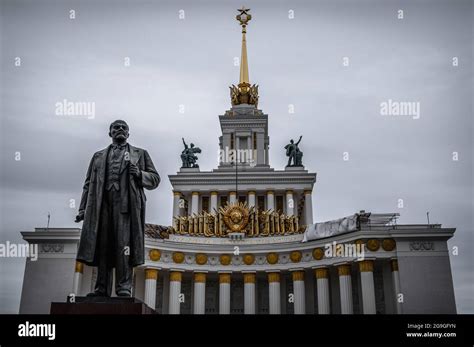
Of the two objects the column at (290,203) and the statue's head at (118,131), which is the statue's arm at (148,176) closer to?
the statue's head at (118,131)

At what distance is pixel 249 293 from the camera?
29109 mm

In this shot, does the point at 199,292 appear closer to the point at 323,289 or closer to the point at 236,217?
the point at 236,217

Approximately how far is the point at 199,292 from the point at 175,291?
1563 mm

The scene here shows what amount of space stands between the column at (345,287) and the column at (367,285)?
0.77m

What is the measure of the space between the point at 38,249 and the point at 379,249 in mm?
20112

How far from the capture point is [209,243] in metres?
30.4

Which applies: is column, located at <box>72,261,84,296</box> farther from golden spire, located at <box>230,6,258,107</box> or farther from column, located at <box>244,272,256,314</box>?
golden spire, located at <box>230,6,258,107</box>

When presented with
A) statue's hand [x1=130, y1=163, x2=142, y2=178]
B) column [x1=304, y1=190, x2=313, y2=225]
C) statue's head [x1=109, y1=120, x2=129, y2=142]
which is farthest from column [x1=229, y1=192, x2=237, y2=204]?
statue's hand [x1=130, y1=163, x2=142, y2=178]

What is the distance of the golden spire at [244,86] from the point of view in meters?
48.4

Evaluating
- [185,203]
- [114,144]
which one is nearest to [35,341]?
[114,144]

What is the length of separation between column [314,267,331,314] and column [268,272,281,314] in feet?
8.69

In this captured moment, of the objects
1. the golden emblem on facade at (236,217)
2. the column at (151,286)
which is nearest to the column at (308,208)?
the golden emblem on facade at (236,217)

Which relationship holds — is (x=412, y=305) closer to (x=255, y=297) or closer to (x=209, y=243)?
(x=255, y=297)

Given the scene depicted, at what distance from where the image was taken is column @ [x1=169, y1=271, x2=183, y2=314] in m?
28.0
